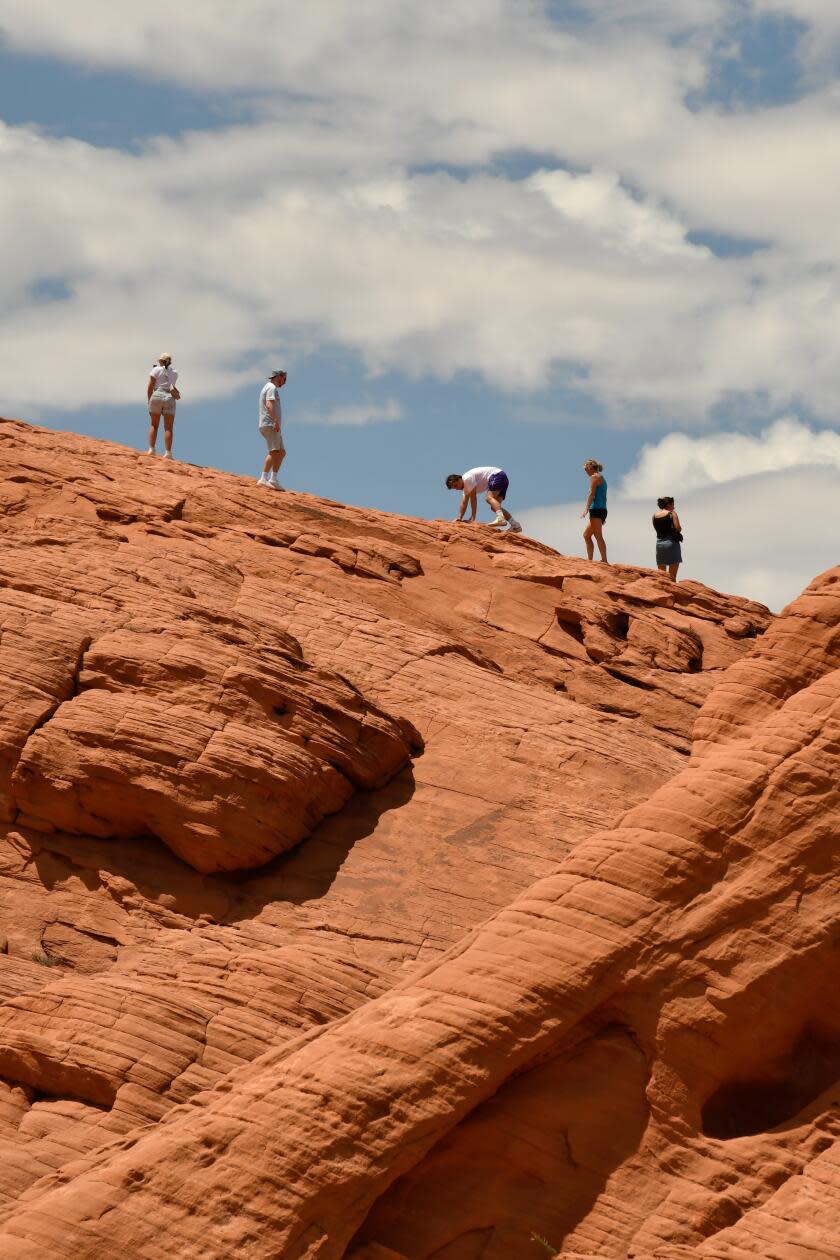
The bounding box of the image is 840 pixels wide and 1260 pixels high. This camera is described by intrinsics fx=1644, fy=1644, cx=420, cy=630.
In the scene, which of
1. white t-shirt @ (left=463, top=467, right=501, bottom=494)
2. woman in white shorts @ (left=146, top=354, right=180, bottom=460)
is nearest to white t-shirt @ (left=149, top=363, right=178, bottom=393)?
woman in white shorts @ (left=146, top=354, right=180, bottom=460)

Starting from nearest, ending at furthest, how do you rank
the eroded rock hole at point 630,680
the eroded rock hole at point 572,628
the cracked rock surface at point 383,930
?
the cracked rock surface at point 383,930 → the eroded rock hole at point 630,680 → the eroded rock hole at point 572,628

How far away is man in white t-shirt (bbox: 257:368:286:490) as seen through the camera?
25.4 m

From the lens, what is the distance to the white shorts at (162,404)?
26.3 meters

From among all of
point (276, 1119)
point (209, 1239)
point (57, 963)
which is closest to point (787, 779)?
point (276, 1119)

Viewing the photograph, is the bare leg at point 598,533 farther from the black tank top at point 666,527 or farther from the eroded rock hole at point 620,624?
the eroded rock hole at point 620,624

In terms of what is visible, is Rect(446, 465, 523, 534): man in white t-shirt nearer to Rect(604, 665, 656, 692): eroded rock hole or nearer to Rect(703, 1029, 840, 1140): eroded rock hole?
Rect(604, 665, 656, 692): eroded rock hole

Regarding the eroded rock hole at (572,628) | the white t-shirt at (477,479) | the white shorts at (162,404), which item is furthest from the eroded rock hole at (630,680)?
the white shorts at (162,404)

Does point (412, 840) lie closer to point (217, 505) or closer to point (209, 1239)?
point (209, 1239)

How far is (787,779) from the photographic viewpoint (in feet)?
42.7

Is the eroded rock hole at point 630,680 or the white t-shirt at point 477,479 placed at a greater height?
the white t-shirt at point 477,479

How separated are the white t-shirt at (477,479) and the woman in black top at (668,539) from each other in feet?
9.42

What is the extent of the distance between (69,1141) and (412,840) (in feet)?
17.5

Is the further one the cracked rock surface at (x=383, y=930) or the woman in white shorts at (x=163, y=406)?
the woman in white shorts at (x=163, y=406)

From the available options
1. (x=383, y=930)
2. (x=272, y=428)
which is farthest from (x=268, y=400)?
(x=383, y=930)
